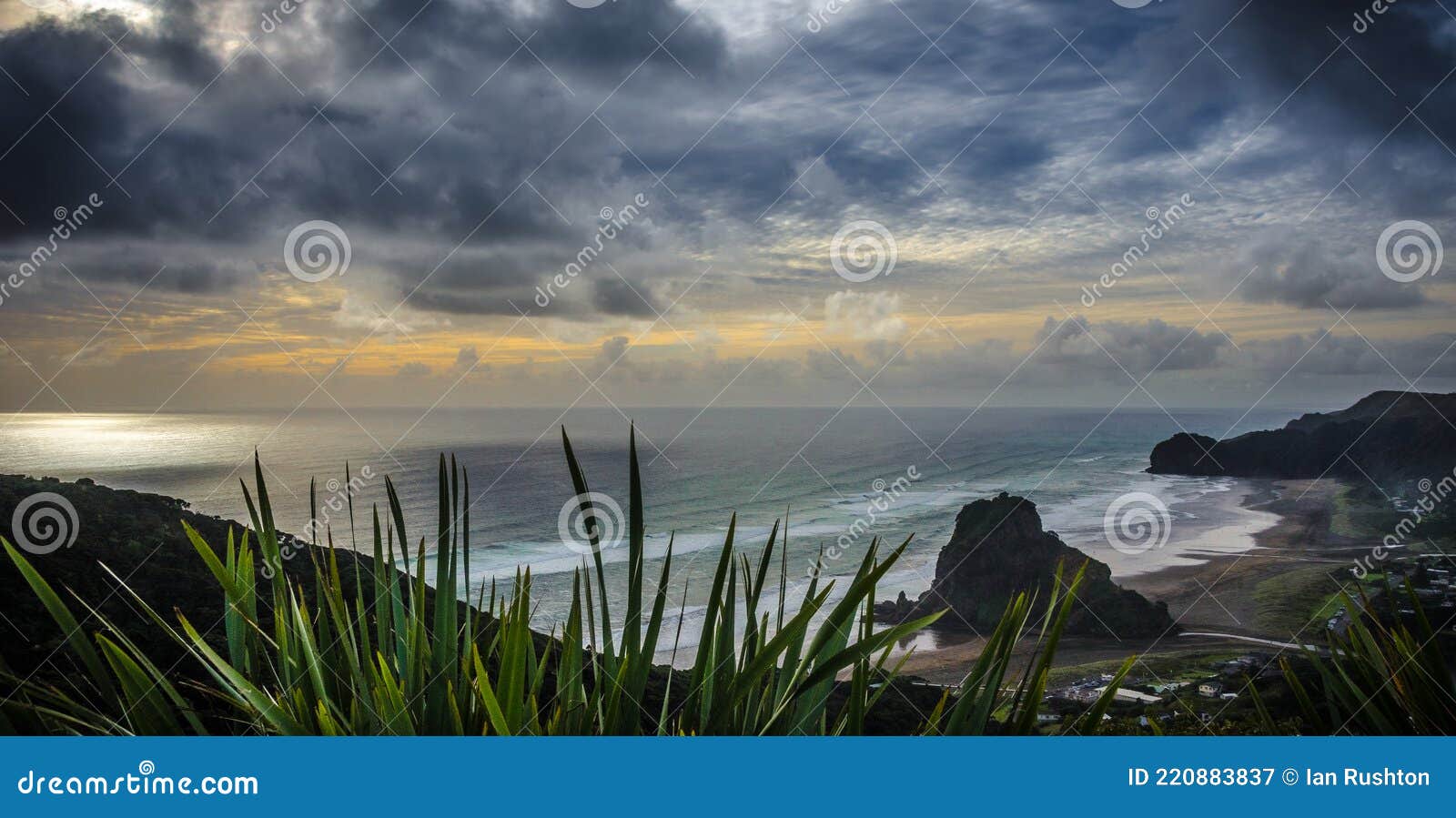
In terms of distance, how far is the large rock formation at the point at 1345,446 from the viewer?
9750 mm

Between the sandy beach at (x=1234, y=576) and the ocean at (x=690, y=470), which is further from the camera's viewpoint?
the ocean at (x=690, y=470)

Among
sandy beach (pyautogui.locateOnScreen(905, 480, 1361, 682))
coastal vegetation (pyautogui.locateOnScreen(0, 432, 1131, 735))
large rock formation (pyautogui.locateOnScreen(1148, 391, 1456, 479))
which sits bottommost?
coastal vegetation (pyautogui.locateOnScreen(0, 432, 1131, 735))

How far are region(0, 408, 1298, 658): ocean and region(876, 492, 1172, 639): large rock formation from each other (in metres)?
0.76

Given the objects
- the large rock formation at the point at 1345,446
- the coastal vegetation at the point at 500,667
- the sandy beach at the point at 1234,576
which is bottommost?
the coastal vegetation at the point at 500,667

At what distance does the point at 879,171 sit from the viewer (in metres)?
13.0

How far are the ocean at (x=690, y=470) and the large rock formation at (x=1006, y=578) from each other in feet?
2.49

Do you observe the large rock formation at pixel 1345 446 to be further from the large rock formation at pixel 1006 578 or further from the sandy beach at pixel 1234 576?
the large rock formation at pixel 1006 578

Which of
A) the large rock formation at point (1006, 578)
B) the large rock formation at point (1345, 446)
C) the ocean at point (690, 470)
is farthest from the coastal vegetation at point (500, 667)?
the large rock formation at point (1345, 446)

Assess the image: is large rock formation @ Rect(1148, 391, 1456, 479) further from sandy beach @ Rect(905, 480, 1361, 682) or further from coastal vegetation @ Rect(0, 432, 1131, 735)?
coastal vegetation @ Rect(0, 432, 1131, 735)

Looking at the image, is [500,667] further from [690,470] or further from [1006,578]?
[690,470]

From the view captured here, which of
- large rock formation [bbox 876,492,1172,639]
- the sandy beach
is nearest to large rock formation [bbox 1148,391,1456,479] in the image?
the sandy beach

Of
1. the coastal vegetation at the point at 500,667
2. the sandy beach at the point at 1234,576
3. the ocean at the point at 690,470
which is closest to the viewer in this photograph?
the coastal vegetation at the point at 500,667

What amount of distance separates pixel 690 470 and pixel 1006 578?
16.9 ft

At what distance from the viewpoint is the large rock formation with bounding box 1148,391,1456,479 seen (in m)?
9.75
